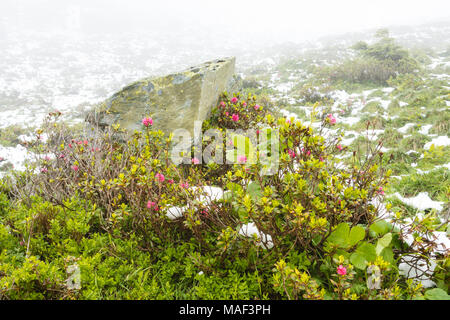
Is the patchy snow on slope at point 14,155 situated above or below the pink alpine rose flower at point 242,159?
below

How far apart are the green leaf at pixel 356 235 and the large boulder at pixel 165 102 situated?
2.73 m

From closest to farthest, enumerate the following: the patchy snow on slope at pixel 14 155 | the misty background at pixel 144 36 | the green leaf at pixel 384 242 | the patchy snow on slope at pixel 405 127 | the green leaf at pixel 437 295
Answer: the green leaf at pixel 437 295 < the green leaf at pixel 384 242 < the patchy snow on slope at pixel 405 127 < the patchy snow on slope at pixel 14 155 < the misty background at pixel 144 36

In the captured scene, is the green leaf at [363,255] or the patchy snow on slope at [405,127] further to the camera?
the patchy snow on slope at [405,127]

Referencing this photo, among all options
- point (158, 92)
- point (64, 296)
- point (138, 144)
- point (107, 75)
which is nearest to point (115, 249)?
point (64, 296)

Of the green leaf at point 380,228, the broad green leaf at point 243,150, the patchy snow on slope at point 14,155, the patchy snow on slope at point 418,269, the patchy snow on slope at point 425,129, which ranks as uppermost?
the broad green leaf at point 243,150

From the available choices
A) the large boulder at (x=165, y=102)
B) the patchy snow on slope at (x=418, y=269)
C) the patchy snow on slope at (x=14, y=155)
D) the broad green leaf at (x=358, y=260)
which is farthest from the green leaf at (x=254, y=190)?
the patchy snow on slope at (x=14, y=155)

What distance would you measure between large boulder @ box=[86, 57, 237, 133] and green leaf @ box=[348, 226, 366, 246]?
8.95ft

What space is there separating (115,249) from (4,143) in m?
7.21

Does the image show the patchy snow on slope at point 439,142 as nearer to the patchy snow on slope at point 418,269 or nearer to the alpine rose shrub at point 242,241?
the alpine rose shrub at point 242,241

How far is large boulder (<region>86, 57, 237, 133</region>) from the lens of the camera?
3840 millimetres

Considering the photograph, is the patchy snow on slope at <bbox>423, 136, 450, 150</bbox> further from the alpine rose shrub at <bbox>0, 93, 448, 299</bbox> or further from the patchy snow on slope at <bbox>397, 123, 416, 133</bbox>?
the alpine rose shrub at <bbox>0, 93, 448, 299</bbox>

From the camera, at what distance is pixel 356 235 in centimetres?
165

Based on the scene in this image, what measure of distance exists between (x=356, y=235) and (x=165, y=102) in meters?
3.21

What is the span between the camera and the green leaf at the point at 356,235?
1627 millimetres
